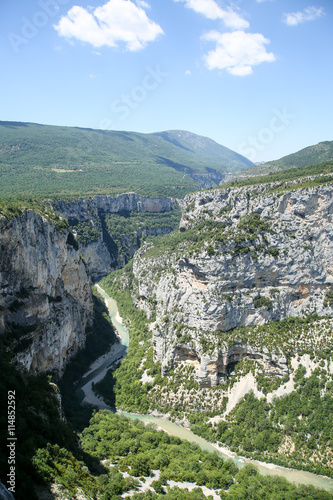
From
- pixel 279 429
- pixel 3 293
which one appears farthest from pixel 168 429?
pixel 3 293

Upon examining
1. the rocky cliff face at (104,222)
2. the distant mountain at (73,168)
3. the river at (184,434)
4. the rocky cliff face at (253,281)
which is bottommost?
the river at (184,434)

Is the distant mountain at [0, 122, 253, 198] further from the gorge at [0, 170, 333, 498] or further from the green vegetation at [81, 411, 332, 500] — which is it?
the green vegetation at [81, 411, 332, 500]

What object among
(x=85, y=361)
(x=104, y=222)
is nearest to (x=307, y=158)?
(x=104, y=222)

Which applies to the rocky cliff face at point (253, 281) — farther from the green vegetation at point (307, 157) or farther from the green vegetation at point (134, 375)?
the green vegetation at point (307, 157)

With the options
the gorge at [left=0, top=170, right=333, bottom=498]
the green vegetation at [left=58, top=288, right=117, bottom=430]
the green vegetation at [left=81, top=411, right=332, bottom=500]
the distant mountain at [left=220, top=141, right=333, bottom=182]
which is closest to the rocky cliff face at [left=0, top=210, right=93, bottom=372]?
the gorge at [left=0, top=170, right=333, bottom=498]

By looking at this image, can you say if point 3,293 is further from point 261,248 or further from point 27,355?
point 261,248

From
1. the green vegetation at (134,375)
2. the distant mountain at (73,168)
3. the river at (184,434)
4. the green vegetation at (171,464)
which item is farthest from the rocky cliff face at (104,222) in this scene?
the green vegetation at (171,464)
